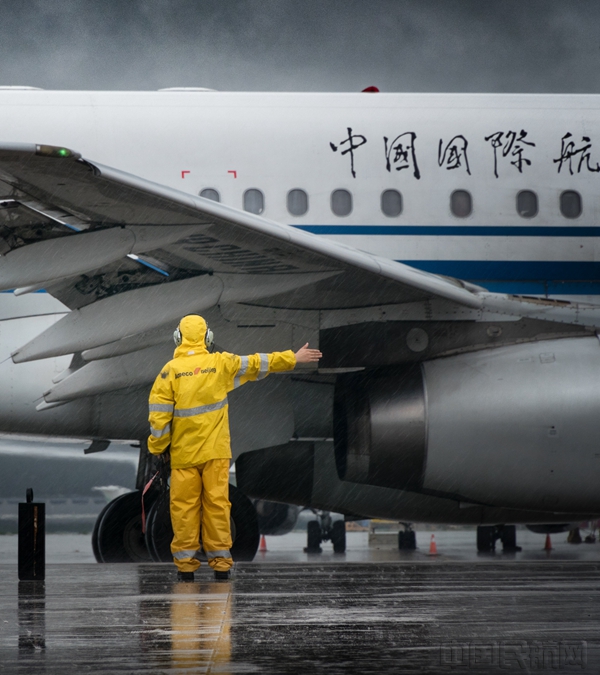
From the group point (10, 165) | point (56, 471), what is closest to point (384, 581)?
point (10, 165)

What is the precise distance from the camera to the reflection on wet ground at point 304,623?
131 inches

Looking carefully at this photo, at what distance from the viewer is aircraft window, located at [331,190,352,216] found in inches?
352

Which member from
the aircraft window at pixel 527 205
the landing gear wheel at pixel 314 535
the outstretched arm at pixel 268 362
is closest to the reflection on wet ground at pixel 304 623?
the outstretched arm at pixel 268 362

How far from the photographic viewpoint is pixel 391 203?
8.98 meters

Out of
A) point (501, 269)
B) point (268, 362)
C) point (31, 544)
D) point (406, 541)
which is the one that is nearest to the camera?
point (268, 362)

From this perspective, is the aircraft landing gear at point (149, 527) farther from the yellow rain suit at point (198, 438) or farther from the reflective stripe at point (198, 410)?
the reflective stripe at point (198, 410)

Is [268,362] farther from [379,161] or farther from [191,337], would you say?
[379,161]

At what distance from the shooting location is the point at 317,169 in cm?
899

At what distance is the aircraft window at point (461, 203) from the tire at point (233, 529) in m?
3.45

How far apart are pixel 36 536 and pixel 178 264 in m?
2.20

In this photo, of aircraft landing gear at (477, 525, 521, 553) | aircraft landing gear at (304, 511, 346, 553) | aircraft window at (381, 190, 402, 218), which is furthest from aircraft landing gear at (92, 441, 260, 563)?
aircraft landing gear at (477, 525, 521, 553)

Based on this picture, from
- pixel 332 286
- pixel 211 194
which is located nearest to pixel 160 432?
pixel 332 286

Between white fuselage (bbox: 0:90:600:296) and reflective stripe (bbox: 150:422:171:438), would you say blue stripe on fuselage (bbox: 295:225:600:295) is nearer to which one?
white fuselage (bbox: 0:90:600:296)

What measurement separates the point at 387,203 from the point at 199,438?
12.5 ft
